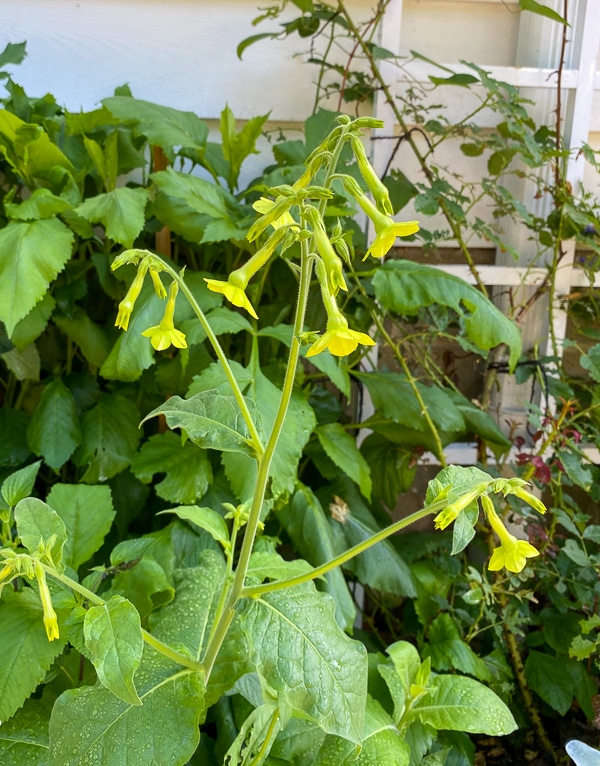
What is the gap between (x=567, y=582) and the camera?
101cm

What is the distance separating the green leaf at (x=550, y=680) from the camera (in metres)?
1.00

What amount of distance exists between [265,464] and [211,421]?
0.18 ft

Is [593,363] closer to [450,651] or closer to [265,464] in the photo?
[450,651]

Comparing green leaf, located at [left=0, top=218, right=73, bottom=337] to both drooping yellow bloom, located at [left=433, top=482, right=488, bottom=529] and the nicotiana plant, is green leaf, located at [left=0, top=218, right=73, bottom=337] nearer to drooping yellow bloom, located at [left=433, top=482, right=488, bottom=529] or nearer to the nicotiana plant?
the nicotiana plant

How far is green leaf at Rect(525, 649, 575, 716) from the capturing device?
3.29 ft

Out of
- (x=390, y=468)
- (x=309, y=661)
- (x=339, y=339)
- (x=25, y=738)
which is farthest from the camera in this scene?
(x=390, y=468)

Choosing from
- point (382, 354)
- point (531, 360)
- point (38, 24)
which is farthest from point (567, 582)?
point (38, 24)

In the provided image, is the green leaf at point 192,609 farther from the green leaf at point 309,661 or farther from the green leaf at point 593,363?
the green leaf at point 593,363

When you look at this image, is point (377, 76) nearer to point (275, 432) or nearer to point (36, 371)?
point (36, 371)

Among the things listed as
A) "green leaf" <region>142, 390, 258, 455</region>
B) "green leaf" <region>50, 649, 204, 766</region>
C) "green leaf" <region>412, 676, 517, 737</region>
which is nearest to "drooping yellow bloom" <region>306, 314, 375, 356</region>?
"green leaf" <region>142, 390, 258, 455</region>

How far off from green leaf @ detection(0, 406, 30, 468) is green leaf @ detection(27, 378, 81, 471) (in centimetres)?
5

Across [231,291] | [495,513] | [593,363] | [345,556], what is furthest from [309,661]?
[593,363]

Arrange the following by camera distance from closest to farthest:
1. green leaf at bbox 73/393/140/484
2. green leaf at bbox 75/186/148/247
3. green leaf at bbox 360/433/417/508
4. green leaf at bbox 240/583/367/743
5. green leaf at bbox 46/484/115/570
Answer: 1. green leaf at bbox 240/583/367/743
2. green leaf at bbox 46/484/115/570
3. green leaf at bbox 75/186/148/247
4. green leaf at bbox 73/393/140/484
5. green leaf at bbox 360/433/417/508

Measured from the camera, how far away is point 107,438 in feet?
3.17
